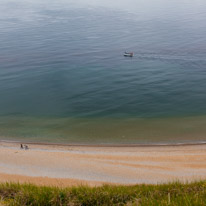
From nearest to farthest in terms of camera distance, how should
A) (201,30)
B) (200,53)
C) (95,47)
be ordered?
(200,53)
(95,47)
(201,30)

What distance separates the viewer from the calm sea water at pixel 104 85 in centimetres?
2900

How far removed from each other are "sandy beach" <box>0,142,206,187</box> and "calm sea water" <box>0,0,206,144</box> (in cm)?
196

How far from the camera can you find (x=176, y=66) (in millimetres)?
45844

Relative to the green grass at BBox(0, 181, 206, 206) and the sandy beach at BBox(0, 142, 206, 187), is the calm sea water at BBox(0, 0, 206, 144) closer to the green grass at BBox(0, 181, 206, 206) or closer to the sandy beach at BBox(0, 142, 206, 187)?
the sandy beach at BBox(0, 142, 206, 187)

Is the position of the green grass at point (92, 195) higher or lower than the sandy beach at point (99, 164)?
lower

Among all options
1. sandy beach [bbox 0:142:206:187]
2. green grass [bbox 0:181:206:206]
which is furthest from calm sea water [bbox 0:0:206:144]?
green grass [bbox 0:181:206:206]

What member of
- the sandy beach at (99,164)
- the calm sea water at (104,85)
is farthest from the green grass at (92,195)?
the calm sea water at (104,85)

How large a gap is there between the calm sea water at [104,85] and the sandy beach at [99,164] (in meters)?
1.96

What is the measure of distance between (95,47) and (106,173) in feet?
131

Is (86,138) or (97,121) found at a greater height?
(97,121)

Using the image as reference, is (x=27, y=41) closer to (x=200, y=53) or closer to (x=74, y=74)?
(x=74, y=74)

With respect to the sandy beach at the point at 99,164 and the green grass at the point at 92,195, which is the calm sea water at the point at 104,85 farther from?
the green grass at the point at 92,195

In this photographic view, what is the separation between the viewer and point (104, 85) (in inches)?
1571

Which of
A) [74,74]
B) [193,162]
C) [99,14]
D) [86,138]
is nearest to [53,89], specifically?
[74,74]
